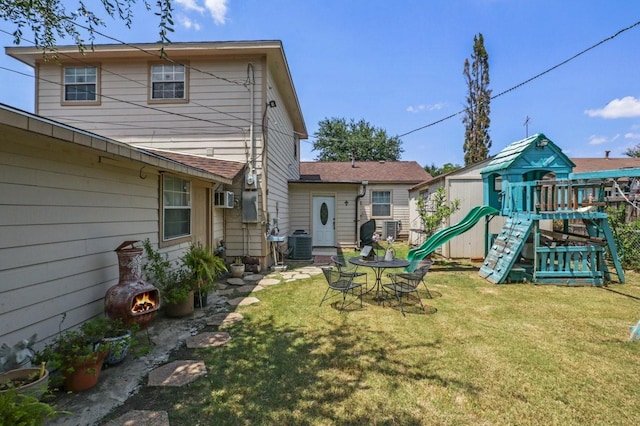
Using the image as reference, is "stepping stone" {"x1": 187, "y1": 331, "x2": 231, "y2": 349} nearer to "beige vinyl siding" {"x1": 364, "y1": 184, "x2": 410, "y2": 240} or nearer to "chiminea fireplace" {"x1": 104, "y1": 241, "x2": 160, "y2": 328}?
"chiminea fireplace" {"x1": 104, "y1": 241, "x2": 160, "y2": 328}

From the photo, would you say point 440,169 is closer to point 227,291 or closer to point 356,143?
point 356,143

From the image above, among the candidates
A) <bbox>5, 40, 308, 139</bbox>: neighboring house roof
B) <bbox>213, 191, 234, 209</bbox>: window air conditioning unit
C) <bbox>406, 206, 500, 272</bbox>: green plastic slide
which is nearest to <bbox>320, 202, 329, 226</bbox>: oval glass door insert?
<bbox>406, 206, 500, 272</bbox>: green plastic slide

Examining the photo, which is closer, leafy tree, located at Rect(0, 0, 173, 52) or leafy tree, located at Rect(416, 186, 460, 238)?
leafy tree, located at Rect(0, 0, 173, 52)

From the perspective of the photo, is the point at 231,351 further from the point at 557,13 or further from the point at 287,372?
the point at 557,13

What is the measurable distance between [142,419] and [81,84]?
917 cm

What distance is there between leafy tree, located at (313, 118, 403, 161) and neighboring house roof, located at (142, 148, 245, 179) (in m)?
23.7

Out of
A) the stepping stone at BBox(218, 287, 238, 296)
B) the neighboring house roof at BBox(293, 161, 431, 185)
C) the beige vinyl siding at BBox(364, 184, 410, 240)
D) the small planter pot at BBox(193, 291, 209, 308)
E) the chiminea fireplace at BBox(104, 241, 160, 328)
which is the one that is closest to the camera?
the chiminea fireplace at BBox(104, 241, 160, 328)

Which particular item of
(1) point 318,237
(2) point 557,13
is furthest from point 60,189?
(2) point 557,13

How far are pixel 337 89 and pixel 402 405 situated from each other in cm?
1445

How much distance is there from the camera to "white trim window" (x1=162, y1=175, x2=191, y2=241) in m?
5.16

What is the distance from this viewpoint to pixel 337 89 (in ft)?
48.0

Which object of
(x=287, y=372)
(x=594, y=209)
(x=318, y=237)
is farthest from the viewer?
(x=318, y=237)

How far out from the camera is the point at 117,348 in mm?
2838

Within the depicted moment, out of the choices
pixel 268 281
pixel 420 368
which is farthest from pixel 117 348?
pixel 268 281
